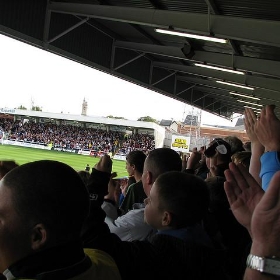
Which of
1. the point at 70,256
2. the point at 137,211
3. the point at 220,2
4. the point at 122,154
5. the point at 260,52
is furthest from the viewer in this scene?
the point at 122,154

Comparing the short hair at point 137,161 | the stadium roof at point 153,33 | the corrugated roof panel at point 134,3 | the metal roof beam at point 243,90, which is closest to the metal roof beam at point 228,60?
the stadium roof at point 153,33

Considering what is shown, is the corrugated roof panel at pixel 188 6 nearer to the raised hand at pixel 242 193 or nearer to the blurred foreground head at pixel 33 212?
the raised hand at pixel 242 193

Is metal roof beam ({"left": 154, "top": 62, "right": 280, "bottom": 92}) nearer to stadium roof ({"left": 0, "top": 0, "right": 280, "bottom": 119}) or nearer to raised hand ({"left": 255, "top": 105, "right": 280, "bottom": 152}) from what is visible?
stadium roof ({"left": 0, "top": 0, "right": 280, "bottom": 119})

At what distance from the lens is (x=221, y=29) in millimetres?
5574

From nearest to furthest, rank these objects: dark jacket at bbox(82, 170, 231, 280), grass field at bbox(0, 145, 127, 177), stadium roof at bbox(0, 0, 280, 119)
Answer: dark jacket at bbox(82, 170, 231, 280) < stadium roof at bbox(0, 0, 280, 119) < grass field at bbox(0, 145, 127, 177)

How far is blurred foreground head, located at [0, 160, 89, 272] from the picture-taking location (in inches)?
42.6

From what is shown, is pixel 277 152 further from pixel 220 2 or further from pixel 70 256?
pixel 220 2

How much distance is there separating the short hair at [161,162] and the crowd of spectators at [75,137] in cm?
3809

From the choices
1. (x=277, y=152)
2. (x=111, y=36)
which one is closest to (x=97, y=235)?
(x=277, y=152)

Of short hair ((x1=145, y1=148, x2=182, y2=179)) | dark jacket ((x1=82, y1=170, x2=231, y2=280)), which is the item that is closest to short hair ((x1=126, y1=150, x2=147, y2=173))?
short hair ((x1=145, y1=148, x2=182, y2=179))

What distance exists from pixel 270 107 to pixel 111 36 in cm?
850

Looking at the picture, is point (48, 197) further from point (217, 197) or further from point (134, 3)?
point (134, 3)

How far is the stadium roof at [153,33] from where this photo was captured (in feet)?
18.1

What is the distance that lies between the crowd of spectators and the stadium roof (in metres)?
30.2
